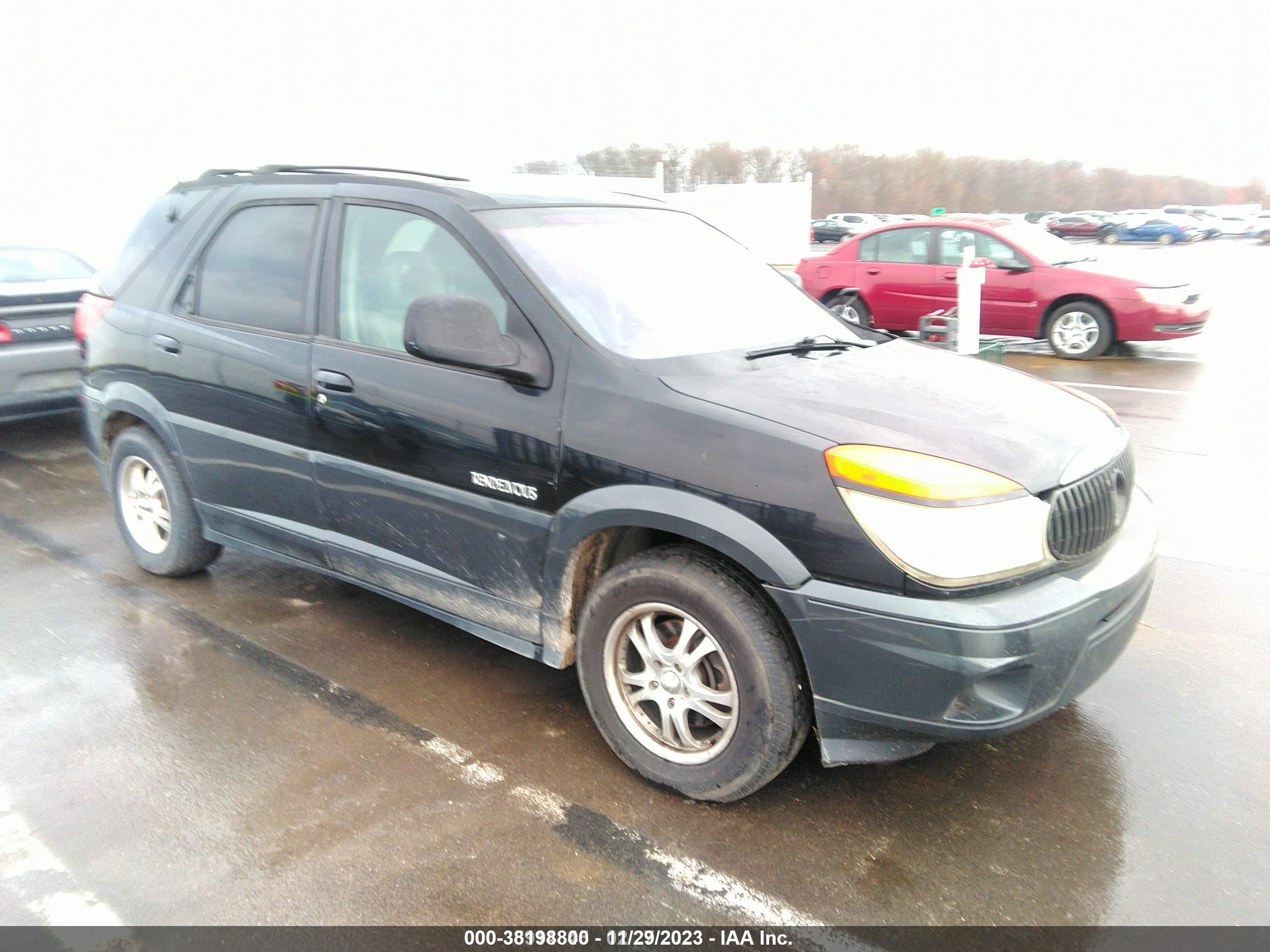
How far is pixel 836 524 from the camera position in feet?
8.45

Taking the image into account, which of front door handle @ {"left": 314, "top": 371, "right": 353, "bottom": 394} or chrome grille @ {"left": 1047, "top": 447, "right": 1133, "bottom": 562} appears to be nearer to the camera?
chrome grille @ {"left": 1047, "top": 447, "right": 1133, "bottom": 562}

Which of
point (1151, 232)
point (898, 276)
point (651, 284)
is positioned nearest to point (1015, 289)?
point (898, 276)

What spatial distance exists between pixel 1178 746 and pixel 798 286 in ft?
7.64

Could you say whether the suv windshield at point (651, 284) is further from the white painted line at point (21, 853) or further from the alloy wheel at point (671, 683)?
the white painted line at point (21, 853)

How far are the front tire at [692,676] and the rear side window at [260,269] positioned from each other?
1.82 meters

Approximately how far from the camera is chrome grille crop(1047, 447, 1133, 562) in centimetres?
271

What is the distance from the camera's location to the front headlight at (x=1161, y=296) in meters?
10.6

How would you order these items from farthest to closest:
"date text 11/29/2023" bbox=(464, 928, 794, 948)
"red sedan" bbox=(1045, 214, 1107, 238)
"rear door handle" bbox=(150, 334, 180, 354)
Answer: "red sedan" bbox=(1045, 214, 1107, 238) → "rear door handle" bbox=(150, 334, 180, 354) → "date text 11/29/2023" bbox=(464, 928, 794, 948)

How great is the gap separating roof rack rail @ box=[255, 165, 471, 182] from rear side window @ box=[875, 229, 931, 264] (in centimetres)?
885

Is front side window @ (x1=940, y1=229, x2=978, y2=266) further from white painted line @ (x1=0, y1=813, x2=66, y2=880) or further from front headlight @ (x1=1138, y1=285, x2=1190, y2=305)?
white painted line @ (x1=0, y1=813, x2=66, y2=880)

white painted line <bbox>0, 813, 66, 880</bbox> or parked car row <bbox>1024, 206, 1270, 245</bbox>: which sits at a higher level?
parked car row <bbox>1024, 206, 1270, 245</bbox>

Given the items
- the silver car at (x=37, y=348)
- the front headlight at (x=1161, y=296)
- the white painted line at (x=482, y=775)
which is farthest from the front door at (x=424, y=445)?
the front headlight at (x=1161, y=296)

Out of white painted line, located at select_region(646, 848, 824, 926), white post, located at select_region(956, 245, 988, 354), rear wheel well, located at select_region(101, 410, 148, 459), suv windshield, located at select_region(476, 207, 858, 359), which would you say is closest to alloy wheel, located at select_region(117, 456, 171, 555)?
rear wheel well, located at select_region(101, 410, 148, 459)

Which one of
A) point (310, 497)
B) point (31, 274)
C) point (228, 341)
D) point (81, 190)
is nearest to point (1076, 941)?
point (310, 497)
